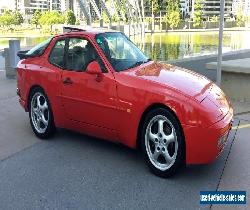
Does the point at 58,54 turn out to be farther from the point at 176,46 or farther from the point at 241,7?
the point at 241,7

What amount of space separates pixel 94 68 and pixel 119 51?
24.5 inches

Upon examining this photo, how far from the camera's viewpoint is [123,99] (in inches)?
173

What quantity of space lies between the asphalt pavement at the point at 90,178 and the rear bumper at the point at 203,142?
1.11 ft

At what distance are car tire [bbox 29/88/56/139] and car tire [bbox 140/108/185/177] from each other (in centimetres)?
175

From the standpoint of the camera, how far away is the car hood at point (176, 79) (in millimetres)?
4141

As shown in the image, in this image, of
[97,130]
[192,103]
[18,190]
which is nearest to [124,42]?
[97,130]

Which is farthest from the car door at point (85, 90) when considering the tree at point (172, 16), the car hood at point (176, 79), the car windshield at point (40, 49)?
the tree at point (172, 16)

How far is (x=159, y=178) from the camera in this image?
4.19m

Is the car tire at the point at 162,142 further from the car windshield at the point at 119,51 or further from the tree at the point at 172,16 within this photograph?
the tree at the point at 172,16

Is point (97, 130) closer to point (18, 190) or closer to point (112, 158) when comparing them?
point (112, 158)

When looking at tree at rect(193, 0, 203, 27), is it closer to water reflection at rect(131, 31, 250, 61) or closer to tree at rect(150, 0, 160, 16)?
tree at rect(150, 0, 160, 16)

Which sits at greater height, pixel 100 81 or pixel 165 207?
pixel 100 81

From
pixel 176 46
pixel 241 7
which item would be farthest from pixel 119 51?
pixel 241 7

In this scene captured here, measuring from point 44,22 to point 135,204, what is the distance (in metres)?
50.4
